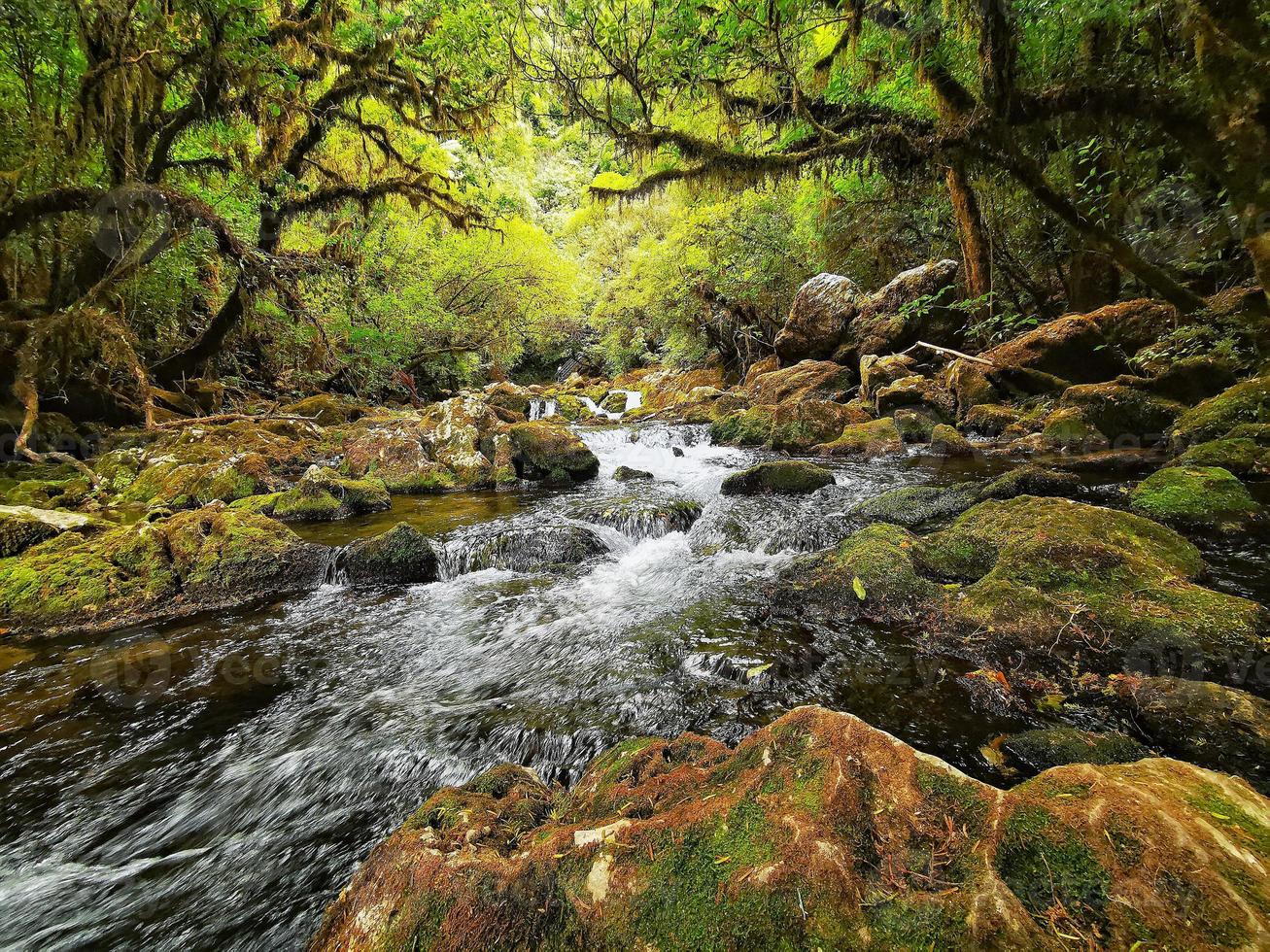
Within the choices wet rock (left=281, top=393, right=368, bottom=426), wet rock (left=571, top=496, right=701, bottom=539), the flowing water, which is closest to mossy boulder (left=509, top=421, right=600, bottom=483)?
wet rock (left=571, top=496, right=701, bottom=539)

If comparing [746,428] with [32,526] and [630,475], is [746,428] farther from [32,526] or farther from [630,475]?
[32,526]

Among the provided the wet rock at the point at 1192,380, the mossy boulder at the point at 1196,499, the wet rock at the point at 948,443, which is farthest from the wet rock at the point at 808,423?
the mossy boulder at the point at 1196,499

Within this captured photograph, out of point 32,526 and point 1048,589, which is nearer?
point 1048,589

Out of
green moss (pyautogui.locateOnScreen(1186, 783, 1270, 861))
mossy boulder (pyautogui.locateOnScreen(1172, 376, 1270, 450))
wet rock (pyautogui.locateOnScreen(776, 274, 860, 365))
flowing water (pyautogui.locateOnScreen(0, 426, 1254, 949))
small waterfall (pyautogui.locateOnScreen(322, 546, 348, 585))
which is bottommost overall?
flowing water (pyautogui.locateOnScreen(0, 426, 1254, 949))

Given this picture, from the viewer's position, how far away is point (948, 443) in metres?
9.20

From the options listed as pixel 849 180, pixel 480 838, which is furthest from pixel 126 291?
pixel 849 180

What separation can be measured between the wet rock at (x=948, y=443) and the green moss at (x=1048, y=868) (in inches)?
365

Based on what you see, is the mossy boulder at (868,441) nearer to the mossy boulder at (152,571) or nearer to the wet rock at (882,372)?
the wet rock at (882,372)

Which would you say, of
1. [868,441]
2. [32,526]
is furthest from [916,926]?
[868,441]

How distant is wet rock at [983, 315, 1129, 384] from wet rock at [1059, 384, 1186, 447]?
1.16 metres

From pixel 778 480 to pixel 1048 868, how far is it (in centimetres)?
685

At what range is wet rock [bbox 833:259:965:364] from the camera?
12.3 metres

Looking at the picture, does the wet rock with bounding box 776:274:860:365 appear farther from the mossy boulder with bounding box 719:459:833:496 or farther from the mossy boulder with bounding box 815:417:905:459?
the mossy boulder with bounding box 719:459:833:496

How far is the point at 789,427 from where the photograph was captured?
11.3 m
